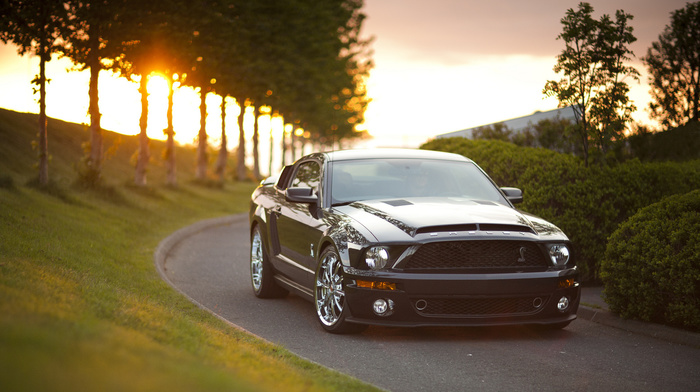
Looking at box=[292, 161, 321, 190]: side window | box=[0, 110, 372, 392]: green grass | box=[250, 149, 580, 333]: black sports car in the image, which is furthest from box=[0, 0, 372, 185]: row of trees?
box=[250, 149, 580, 333]: black sports car

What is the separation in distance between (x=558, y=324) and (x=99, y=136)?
651 inches

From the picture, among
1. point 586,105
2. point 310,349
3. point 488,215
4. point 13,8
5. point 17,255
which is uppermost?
point 13,8

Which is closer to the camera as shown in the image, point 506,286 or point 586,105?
point 506,286

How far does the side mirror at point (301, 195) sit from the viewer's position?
8.92m

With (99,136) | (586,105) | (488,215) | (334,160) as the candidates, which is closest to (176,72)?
(99,136)

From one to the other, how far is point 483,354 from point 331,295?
1.59 m

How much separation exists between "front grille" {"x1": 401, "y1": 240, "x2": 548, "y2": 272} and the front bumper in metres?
0.09

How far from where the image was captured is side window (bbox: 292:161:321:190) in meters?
9.67

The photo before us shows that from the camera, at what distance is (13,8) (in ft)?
59.2

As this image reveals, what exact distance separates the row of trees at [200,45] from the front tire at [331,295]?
1195 centimetres

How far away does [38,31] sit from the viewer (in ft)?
59.7

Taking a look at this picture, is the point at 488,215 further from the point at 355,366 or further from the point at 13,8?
the point at 13,8

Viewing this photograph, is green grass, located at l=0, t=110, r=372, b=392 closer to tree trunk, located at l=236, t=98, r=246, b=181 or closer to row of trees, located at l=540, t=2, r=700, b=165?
row of trees, located at l=540, t=2, r=700, b=165

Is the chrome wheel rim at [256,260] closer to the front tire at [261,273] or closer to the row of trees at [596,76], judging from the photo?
the front tire at [261,273]
